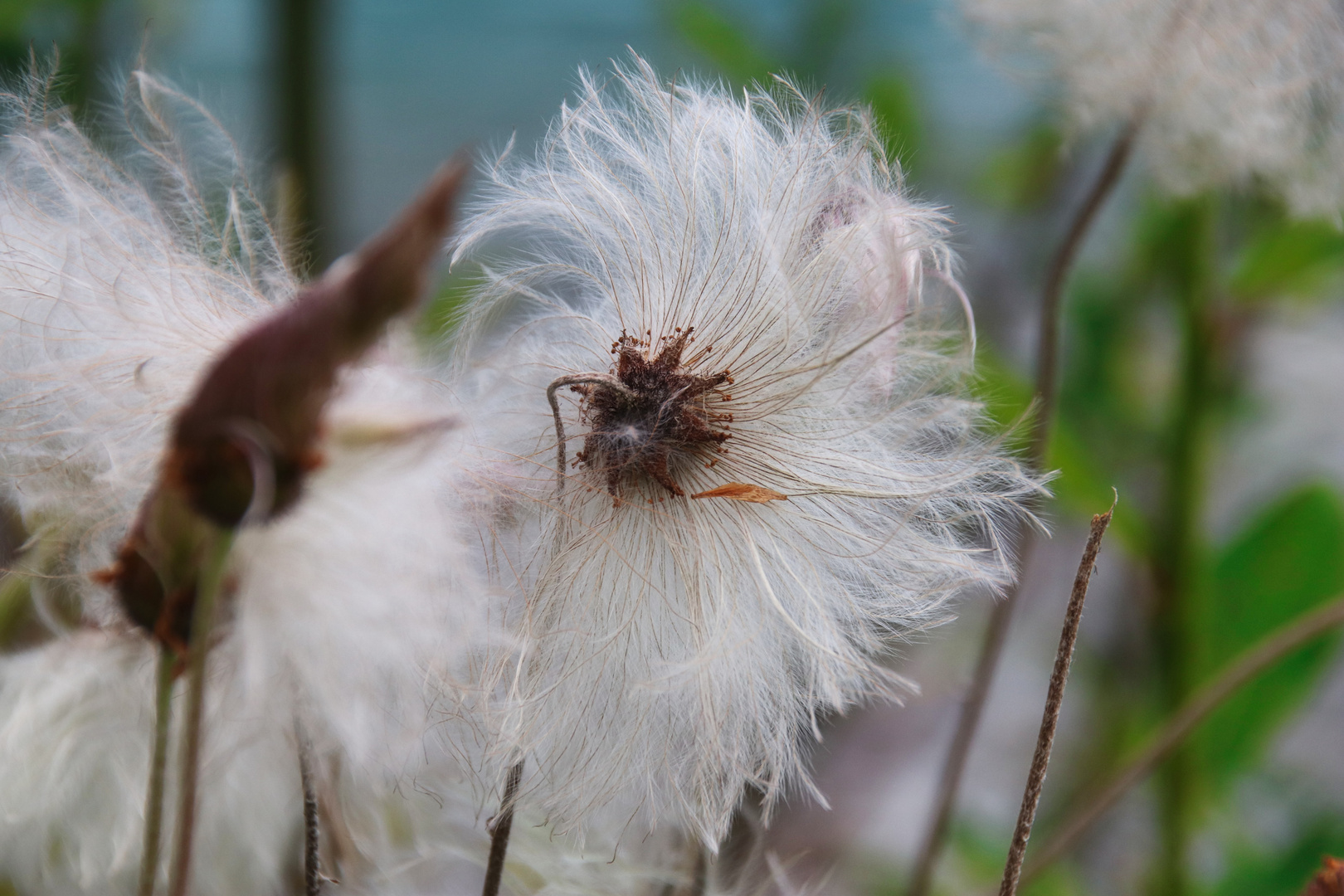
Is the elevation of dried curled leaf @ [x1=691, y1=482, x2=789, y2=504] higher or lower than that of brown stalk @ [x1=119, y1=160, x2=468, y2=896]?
higher

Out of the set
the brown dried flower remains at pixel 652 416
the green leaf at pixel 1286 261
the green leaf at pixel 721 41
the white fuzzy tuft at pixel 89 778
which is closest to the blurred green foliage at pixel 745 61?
the green leaf at pixel 721 41

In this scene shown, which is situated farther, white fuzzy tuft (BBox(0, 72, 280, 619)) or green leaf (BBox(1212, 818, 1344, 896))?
green leaf (BBox(1212, 818, 1344, 896))

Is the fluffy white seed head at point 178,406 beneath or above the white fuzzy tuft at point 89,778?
above

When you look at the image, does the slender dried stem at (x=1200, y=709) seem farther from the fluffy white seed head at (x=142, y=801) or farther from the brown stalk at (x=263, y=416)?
the brown stalk at (x=263, y=416)

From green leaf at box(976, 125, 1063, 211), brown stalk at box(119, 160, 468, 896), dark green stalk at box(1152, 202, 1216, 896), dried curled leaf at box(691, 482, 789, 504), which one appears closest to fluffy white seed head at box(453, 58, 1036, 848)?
dried curled leaf at box(691, 482, 789, 504)

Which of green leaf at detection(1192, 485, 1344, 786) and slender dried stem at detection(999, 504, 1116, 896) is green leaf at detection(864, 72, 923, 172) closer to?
green leaf at detection(1192, 485, 1344, 786)

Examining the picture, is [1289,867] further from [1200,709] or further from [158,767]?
[158,767]

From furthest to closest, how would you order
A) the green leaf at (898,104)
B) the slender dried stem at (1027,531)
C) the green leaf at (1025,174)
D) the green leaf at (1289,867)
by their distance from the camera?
the green leaf at (1025,174) → the green leaf at (898,104) → the green leaf at (1289,867) → the slender dried stem at (1027,531)

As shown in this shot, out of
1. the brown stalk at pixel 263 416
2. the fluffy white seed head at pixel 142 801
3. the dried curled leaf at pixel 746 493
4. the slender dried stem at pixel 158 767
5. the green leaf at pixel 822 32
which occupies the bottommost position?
the fluffy white seed head at pixel 142 801
